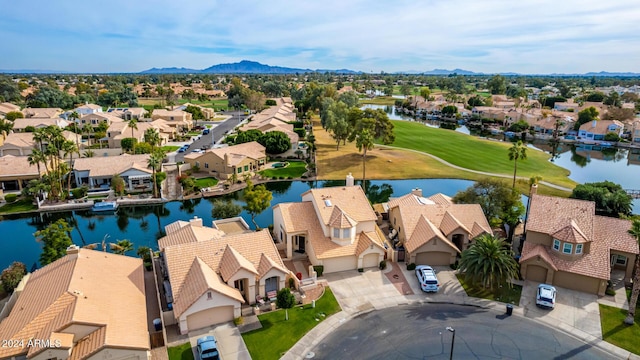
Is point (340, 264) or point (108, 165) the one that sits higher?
point (108, 165)

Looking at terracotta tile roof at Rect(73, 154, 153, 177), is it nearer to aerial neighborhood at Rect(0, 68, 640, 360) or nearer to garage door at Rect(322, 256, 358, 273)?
aerial neighborhood at Rect(0, 68, 640, 360)

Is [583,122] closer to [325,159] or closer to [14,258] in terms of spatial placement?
[325,159]

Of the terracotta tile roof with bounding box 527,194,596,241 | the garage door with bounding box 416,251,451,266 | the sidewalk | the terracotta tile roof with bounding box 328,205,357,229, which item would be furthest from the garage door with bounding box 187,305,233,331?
the terracotta tile roof with bounding box 527,194,596,241

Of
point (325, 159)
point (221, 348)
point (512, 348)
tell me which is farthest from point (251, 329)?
point (325, 159)

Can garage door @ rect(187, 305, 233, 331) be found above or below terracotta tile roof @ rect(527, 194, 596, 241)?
below

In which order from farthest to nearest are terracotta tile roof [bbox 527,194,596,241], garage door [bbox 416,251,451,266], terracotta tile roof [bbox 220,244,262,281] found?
garage door [bbox 416,251,451,266]
terracotta tile roof [bbox 527,194,596,241]
terracotta tile roof [bbox 220,244,262,281]

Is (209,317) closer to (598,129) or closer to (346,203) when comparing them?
(346,203)

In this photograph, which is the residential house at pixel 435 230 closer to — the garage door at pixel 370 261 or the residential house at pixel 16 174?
the garage door at pixel 370 261

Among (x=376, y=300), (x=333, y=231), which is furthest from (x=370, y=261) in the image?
(x=376, y=300)
